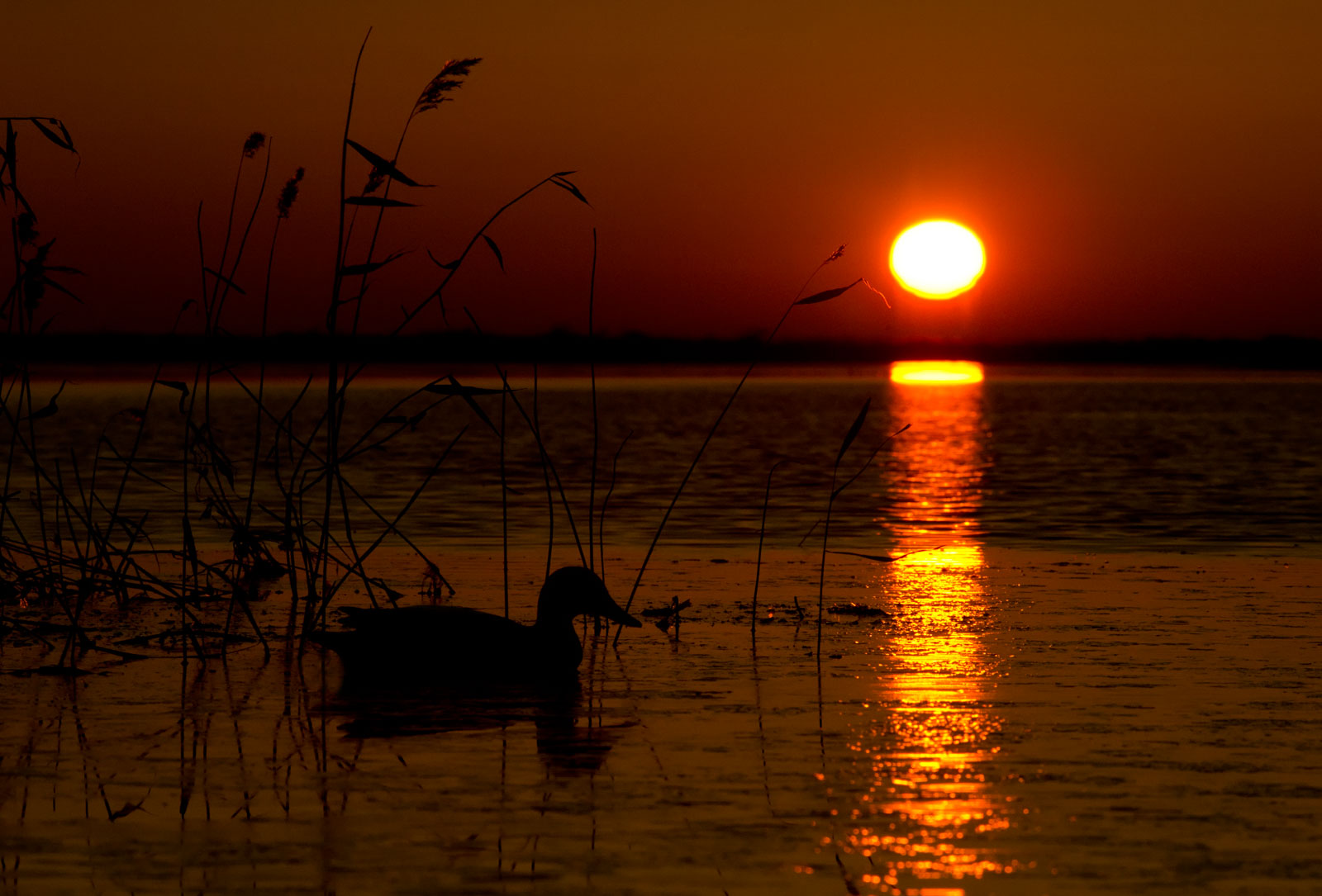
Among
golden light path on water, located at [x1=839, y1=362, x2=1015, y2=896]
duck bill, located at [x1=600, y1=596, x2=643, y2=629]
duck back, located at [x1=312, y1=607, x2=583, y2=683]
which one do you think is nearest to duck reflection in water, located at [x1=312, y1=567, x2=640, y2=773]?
duck back, located at [x1=312, y1=607, x2=583, y2=683]

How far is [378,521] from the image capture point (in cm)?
1491

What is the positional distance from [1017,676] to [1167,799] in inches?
84.2

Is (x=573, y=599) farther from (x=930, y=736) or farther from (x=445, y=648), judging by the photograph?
(x=930, y=736)

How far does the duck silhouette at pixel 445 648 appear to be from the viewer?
7387 mm

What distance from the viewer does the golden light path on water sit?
15.5 feet

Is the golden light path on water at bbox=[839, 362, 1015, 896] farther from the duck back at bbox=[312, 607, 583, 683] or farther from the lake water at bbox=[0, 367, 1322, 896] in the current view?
the duck back at bbox=[312, 607, 583, 683]

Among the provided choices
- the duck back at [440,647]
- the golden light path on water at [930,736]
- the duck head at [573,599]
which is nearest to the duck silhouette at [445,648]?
→ the duck back at [440,647]

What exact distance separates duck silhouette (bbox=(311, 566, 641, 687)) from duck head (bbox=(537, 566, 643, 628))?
14 cm

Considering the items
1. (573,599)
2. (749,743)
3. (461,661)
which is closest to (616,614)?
(573,599)

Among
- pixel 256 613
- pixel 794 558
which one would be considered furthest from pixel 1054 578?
pixel 256 613

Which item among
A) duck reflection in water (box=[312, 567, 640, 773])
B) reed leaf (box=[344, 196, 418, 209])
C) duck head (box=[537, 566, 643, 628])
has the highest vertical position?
reed leaf (box=[344, 196, 418, 209])

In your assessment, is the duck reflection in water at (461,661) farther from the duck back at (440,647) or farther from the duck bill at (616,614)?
the duck bill at (616,614)

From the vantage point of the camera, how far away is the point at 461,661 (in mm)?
7480

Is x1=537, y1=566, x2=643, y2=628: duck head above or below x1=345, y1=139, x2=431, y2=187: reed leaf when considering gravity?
below
